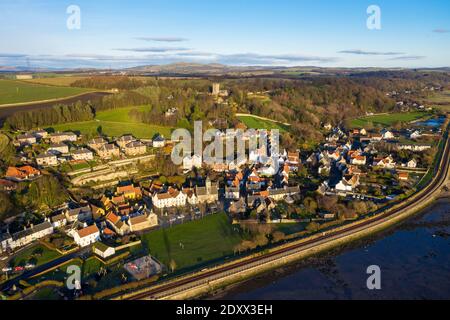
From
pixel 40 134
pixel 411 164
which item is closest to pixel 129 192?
pixel 40 134

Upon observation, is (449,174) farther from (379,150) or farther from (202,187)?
(202,187)

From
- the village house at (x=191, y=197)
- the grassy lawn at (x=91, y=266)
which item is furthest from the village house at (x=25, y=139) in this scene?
the grassy lawn at (x=91, y=266)

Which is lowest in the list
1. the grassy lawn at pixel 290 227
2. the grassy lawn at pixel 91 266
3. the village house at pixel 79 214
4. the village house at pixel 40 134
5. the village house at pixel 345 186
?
the grassy lawn at pixel 91 266

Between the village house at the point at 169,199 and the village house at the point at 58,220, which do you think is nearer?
the village house at the point at 58,220

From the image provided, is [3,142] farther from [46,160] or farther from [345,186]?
[345,186]

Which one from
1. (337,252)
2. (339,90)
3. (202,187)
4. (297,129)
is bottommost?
(337,252)

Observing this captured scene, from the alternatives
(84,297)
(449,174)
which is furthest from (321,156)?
(84,297)

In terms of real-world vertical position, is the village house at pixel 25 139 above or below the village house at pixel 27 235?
above

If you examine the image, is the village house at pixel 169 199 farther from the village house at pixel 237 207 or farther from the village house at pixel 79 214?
the village house at pixel 79 214
